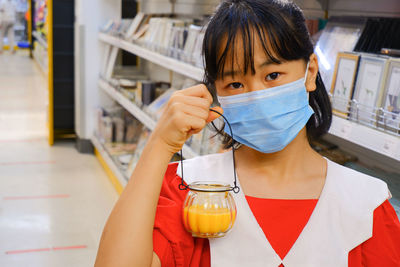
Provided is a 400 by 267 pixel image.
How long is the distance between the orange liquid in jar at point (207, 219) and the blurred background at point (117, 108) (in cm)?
61

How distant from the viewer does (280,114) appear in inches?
49.4

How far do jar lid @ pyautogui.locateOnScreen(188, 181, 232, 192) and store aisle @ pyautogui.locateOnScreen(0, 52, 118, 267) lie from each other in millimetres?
2309

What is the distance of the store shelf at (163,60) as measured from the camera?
2730 mm

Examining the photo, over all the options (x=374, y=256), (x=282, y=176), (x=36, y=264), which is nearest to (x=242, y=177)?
(x=282, y=176)

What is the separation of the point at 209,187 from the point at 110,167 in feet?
12.4

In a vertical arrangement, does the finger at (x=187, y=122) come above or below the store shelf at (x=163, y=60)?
above

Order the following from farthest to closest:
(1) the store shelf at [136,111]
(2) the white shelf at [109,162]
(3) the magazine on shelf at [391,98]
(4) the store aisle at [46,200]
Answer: (2) the white shelf at [109,162] < (4) the store aisle at [46,200] < (1) the store shelf at [136,111] < (3) the magazine on shelf at [391,98]

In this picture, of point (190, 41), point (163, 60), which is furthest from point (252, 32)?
point (163, 60)

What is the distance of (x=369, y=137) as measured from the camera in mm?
1596

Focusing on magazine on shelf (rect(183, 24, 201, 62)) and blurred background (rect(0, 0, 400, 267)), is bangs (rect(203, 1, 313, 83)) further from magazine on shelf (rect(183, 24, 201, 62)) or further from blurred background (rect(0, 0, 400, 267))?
magazine on shelf (rect(183, 24, 201, 62))

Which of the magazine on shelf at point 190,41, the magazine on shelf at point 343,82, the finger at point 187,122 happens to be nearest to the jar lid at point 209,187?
the finger at point 187,122

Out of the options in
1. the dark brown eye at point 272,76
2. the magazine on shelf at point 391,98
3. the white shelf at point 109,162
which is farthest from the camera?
the white shelf at point 109,162

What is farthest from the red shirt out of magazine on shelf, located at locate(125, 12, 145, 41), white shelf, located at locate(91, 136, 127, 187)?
magazine on shelf, located at locate(125, 12, 145, 41)

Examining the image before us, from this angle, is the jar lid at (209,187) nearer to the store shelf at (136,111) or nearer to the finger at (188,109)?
the finger at (188,109)
